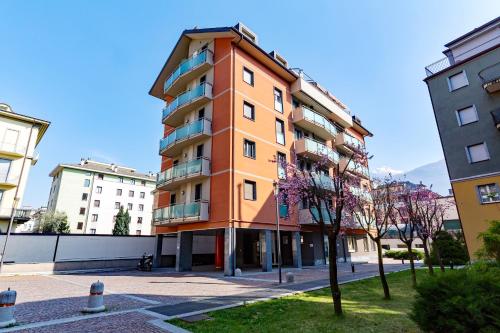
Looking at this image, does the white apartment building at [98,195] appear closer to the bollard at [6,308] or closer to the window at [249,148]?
the window at [249,148]

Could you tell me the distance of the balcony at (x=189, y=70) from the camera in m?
22.8

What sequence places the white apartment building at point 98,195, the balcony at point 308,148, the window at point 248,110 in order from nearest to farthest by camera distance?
the window at point 248,110
the balcony at point 308,148
the white apartment building at point 98,195

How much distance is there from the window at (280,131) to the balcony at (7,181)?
29.7 m

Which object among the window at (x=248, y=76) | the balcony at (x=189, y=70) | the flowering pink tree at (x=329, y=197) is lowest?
the flowering pink tree at (x=329, y=197)

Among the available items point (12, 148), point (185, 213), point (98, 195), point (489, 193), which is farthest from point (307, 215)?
point (98, 195)

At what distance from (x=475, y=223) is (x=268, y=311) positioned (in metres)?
18.9

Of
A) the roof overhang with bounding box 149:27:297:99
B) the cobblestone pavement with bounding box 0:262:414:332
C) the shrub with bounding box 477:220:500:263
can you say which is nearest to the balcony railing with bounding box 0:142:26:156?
the roof overhang with bounding box 149:27:297:99

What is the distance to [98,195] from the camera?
183ft

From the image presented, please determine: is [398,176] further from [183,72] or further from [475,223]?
[183,72]

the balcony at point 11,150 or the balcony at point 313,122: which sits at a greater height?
the balcony at point 313,122

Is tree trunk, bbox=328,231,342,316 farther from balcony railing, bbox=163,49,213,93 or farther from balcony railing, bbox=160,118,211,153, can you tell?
balcony railing, bbox=163,49,213,93

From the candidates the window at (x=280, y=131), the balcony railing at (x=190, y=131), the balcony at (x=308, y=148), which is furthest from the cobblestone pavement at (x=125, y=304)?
the window at (x=280, y=131)

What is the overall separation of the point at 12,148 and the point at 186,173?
953 inches

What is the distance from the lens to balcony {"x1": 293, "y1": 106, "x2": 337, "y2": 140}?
25266 millimetres
